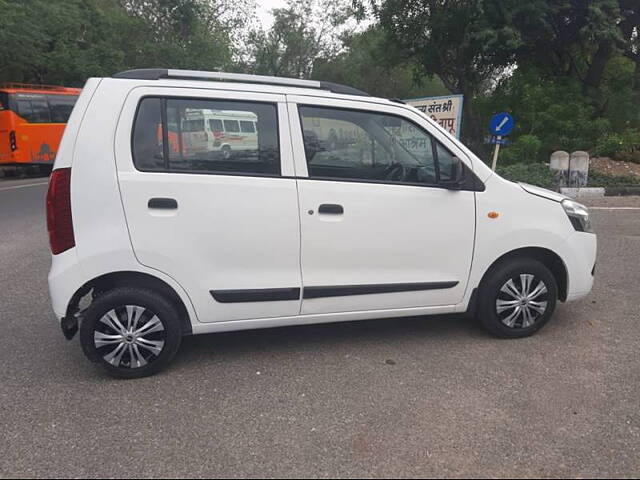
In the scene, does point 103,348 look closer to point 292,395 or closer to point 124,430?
point 124,430

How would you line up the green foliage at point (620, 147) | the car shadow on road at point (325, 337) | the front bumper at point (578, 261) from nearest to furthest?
the car shadow on road at point (325, 337) < the front bumper at point (578, 261) < the green foliage at point (620, 147)

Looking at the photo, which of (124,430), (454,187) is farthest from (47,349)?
(454,187)

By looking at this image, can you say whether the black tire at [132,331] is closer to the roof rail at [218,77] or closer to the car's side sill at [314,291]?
the car's side sill at [314,291]

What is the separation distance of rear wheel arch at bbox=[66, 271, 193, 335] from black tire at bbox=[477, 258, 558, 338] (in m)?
2.18

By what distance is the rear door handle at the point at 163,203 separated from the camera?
10.2 feet

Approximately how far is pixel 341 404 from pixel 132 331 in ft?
4.65

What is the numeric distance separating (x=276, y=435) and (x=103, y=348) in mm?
1316

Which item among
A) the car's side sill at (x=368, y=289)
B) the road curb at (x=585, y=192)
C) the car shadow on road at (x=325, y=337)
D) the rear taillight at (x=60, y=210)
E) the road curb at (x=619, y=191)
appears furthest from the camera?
the road curb at (x=619, y=191)

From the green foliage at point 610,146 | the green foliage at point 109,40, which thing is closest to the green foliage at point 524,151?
the green foliage at point 610,146

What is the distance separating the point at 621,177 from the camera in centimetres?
1238

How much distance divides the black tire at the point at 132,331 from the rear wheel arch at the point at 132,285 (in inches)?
1.9

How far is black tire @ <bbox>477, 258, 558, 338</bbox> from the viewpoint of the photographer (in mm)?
3781

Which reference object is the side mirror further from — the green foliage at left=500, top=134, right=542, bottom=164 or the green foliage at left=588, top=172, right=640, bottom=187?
the green foliage at left=500, top=134, right=542, bottom=164

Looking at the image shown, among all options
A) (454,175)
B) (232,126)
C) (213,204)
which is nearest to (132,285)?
(213,204)
